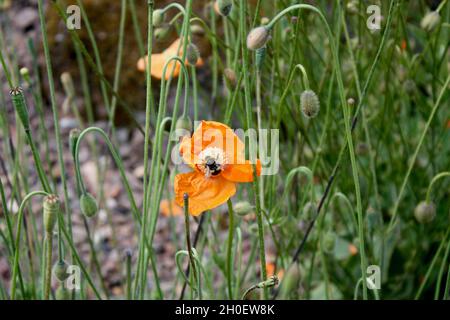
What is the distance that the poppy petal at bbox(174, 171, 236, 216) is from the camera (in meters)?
0.92

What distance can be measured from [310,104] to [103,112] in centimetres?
172

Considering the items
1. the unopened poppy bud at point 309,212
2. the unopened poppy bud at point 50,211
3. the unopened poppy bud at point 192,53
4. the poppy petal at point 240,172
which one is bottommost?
the unopened poppy bud at point 309,212

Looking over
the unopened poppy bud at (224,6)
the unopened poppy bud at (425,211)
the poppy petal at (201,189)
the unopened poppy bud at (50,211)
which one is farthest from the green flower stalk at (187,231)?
the unopened poppy bud at (425,211)

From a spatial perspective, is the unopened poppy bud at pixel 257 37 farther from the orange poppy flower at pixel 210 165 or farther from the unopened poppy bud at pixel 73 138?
the unopened poppy bud at pixel 73 138

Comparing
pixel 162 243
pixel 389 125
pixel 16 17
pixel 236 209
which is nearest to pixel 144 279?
pixel 236 209

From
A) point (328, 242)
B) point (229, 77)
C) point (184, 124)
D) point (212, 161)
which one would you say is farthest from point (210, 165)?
point (328, 242)

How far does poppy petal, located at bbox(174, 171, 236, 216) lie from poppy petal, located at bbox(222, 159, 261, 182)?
1 centimetres

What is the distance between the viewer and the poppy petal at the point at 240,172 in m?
0.90

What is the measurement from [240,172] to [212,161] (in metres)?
0.04

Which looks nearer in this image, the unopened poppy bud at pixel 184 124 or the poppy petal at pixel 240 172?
the poppy petal at pixel 240 172

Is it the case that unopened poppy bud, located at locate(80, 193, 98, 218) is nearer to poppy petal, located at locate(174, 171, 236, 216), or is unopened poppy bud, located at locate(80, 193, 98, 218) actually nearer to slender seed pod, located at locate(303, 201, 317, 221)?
poppy petal, located at locate(174, 171, 236, 216)

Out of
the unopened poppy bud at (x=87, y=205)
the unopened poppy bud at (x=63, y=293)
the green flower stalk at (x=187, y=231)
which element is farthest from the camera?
the unopened poppy bud at (x=63, y=293)

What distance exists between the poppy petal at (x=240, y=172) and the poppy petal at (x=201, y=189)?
11 millimetres
